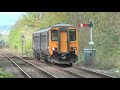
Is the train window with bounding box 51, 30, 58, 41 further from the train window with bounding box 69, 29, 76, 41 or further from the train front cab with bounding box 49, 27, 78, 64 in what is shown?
the train window with bounding box 69, 29, 76, 41

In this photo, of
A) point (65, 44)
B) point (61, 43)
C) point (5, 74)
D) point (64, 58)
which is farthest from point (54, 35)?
point (5, 74)

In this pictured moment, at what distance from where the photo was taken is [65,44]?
1875 cm

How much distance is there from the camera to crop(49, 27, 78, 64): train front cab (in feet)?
61.5

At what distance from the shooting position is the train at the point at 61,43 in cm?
1873

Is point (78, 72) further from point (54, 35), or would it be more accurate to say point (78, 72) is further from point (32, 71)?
point (54, 35)

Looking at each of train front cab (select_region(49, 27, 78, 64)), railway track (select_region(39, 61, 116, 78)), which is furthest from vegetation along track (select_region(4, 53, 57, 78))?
train front cab (select_region(49, 27, 78, 64))

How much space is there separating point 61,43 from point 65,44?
0.19 metres

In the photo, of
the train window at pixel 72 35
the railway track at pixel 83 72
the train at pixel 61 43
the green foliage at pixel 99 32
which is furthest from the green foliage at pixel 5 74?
the train window at pixel 72 35

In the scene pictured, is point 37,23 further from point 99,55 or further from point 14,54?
point 14,54

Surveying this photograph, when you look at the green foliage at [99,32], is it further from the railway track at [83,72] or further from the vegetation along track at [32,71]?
the vegetation along track at [32,71]

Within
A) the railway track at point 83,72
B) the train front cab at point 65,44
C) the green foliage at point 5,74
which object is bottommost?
the railway track at point 83,72

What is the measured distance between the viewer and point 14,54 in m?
25.5

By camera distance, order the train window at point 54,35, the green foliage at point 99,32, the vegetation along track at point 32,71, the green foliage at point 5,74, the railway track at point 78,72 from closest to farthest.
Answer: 1. the green foliage at point 5,74
2. the railway track at point 78,72
3. the vegetation along track at point 32,71
4. the green foliage at point 99,32
5. the train window at point 54,35
